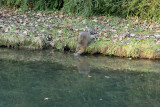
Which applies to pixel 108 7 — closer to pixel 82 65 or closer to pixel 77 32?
pixel 77 32

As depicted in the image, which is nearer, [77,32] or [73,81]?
[73,81]

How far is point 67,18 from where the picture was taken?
9430 mm

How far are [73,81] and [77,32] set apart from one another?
2.88 metres

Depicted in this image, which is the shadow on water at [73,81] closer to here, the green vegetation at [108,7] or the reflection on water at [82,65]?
the reflection on water at [82,65]

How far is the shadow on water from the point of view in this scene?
14.6 feet

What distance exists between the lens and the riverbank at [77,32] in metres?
6.98

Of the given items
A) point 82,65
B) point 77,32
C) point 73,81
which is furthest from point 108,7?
point 73,81

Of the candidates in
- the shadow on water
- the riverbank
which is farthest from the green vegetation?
the shadow on water

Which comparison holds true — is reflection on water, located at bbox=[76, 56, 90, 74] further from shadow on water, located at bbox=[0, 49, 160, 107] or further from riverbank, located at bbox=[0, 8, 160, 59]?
riverbank, located at bbox=[0, 8, 160, 59]

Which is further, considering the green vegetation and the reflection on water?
the green vegetation

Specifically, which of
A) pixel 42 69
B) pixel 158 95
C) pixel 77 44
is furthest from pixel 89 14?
pixel 158 95

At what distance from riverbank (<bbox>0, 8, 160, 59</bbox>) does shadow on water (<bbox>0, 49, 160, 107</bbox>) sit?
0.28 m

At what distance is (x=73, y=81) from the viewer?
5324 millimetres

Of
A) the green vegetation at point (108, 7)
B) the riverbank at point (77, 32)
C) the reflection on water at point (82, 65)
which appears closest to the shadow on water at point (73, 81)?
the reflection on water at point (82, 65)
